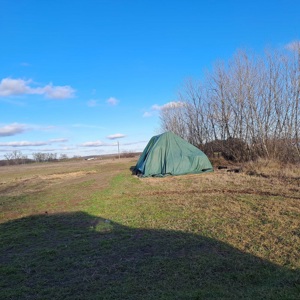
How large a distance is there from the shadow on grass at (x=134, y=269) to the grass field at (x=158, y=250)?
0.04 ft

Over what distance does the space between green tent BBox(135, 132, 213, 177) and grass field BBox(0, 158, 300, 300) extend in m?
8.20

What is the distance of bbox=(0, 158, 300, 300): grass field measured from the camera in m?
3.18

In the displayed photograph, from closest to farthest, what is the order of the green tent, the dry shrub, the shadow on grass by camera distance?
the shadow on grass < the dry shrub < the green tent

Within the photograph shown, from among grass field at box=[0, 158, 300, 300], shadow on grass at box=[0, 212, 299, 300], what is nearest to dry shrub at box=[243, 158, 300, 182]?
grass field at box=[0, 158, 300, 300]

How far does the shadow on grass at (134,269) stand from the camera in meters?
3.08

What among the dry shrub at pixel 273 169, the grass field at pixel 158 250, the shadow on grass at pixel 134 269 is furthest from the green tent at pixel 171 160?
the shadow on grass at pixel 134 269

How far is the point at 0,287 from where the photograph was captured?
11.2 ft

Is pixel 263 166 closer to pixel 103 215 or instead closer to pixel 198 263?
pixel 103 215

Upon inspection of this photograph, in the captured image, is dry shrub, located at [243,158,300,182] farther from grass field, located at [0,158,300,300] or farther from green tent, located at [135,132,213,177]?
grass field, located at [0,158,300,300]

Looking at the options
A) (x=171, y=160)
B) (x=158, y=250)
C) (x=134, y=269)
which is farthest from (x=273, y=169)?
(x=134, y=269)

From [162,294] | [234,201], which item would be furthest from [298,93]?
[162,294]

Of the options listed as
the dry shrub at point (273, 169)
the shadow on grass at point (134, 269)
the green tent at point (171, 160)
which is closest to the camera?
the shadow on grass at point (134, 269)

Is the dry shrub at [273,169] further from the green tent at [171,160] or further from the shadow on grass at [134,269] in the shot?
the shadow on grass at [134,269]

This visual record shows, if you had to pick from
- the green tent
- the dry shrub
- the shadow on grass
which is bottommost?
the shadow on grass
